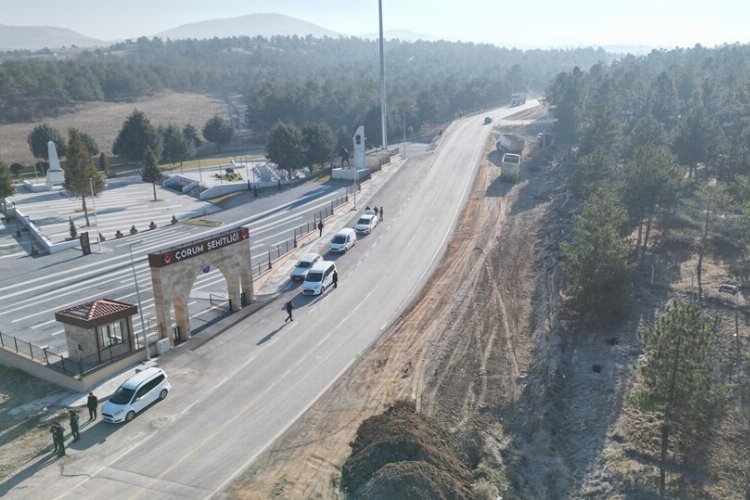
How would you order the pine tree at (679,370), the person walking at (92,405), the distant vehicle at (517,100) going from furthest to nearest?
the distant vehicle at (517,100) → the person walking at (92,405) → the pine tree at (679,370)

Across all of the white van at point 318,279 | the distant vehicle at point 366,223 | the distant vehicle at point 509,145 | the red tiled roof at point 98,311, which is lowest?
the white van at point 318,279

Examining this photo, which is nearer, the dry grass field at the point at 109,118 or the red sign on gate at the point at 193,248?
the red sign on gate at the point at 193,248

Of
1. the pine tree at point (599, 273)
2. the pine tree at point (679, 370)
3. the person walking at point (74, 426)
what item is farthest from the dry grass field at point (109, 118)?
the pine tree at point (679, 370)

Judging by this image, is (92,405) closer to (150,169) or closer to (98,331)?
(98,331)

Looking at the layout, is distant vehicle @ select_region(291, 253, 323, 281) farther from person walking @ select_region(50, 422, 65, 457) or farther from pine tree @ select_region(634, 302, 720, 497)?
pine tree @ select_region(634, 302, 720, 497)

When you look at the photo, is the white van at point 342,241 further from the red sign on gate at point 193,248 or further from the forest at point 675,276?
the forest at point 675,276

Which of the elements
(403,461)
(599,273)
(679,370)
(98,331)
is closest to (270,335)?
(98,331)
